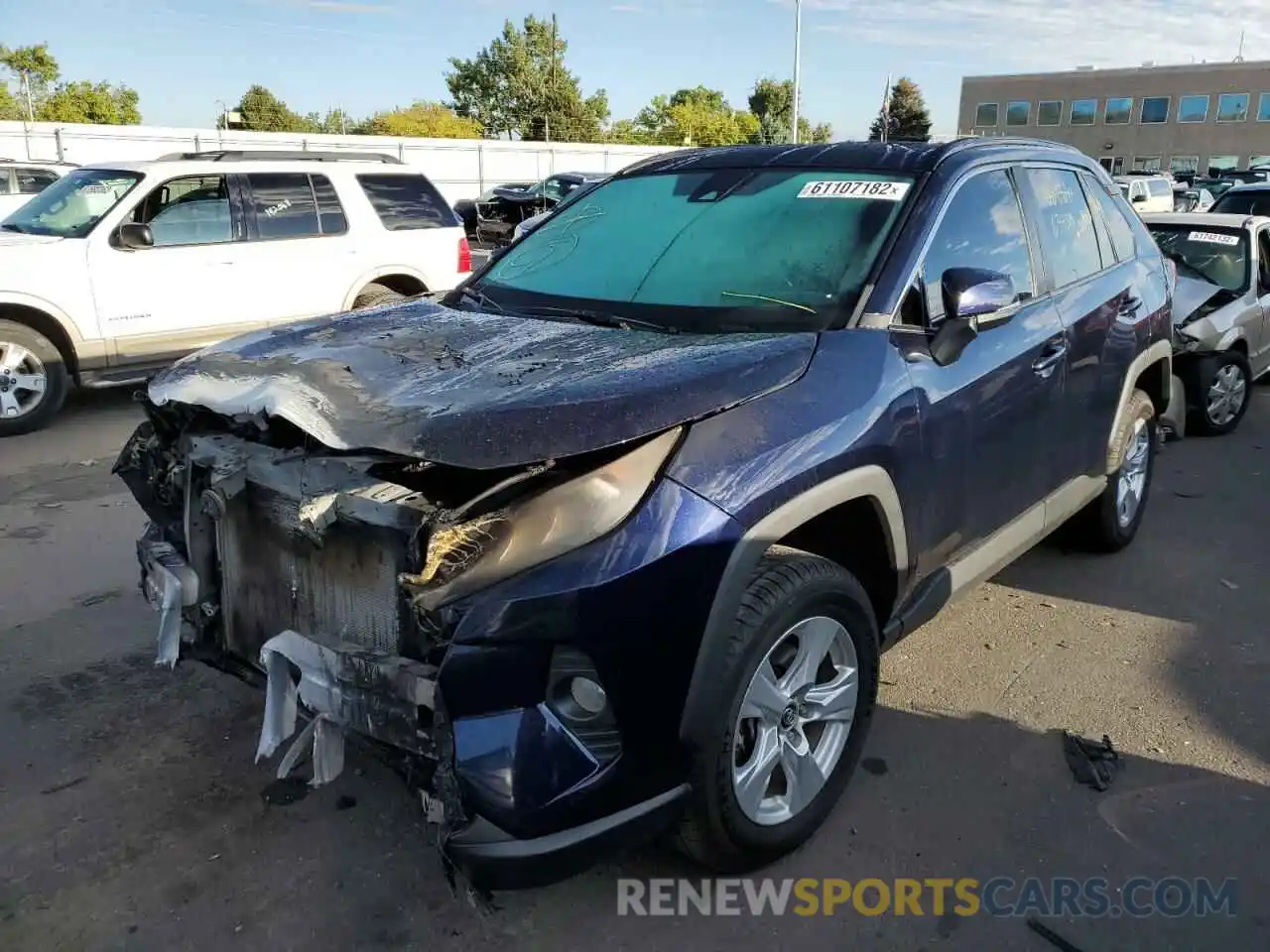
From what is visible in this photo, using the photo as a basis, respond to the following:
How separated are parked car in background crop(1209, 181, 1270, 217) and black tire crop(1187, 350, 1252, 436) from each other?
4.46 m

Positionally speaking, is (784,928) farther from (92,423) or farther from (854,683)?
(92,423)

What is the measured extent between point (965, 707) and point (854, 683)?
3.17 feet

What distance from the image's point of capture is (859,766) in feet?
10.7

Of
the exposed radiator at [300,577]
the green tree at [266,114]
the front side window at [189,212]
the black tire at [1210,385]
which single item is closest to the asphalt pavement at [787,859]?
the exposed radiator at [300,577]

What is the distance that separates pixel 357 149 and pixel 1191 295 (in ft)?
57.6

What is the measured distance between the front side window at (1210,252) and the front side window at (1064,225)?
4.32m

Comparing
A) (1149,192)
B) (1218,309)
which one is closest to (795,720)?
(1218,309)

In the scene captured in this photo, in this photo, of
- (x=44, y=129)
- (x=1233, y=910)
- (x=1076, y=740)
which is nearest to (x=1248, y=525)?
(x=1076, y=740)

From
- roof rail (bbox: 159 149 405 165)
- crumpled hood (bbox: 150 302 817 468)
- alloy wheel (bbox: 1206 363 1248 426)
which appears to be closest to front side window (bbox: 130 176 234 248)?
roof rail (bbox: 159 149 405 165)

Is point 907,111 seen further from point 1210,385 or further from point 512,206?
point 1210,385

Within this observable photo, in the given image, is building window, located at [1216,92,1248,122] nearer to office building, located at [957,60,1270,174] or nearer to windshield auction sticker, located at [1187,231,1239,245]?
office building, located at [957,60,1270,174]

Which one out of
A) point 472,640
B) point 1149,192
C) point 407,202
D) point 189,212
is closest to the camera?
point 472,640

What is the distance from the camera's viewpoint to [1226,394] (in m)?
7.64

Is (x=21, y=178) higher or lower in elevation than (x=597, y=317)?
higher
